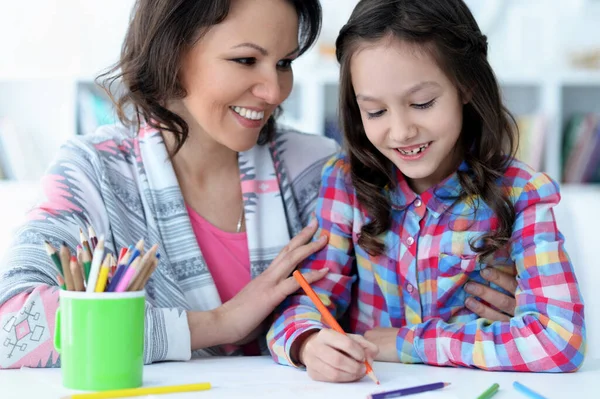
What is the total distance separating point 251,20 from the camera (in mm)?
1455

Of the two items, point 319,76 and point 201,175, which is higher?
point 319,76

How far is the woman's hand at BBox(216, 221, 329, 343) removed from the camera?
4.48ft

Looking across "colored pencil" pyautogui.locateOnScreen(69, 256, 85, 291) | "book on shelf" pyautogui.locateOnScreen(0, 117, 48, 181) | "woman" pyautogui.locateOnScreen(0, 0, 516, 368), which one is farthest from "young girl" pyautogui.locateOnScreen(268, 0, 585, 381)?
"book on shelf" pyautogui.locateOnScreen(0, 117, 48, 181)

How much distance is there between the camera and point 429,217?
1.43 metres

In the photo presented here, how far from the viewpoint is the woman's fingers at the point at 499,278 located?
1377 mm

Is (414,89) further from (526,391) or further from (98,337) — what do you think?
(98,337)

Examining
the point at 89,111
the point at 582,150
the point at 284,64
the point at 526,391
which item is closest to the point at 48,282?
the point at 284,64

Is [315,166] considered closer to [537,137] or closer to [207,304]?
[207,304]

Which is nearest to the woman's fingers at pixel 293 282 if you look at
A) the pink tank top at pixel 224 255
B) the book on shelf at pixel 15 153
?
the pink tank top at pixel 224 255

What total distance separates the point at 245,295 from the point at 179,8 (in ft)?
1.71

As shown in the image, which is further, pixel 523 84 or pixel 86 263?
pixel 523 84

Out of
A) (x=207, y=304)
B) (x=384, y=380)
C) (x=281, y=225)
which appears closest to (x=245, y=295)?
(x=207, y=304)

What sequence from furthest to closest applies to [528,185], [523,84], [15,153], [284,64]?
[523,84], [15,153], [284,64], [528,185]

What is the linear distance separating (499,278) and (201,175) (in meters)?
0.61
